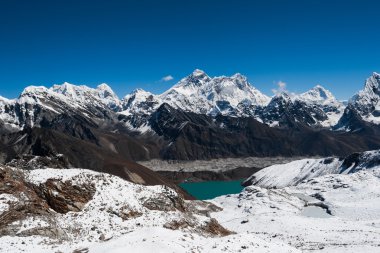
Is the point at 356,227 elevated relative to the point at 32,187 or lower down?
lower down

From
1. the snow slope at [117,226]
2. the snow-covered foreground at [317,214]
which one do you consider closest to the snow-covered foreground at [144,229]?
the snow slope at [117,226]

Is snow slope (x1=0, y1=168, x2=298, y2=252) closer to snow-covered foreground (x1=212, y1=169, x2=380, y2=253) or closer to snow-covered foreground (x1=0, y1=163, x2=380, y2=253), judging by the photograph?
snow-covered foreground (x1=0, y1=163, x2=380, y2=253)

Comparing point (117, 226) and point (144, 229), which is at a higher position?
point (117, 226)


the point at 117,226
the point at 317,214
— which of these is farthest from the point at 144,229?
the point at 317,214

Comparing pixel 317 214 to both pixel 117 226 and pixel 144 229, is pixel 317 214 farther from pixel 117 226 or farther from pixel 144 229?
pixel 144 229

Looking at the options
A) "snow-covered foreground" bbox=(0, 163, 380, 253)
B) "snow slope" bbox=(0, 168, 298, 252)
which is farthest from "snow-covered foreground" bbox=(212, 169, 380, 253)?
"snow slope" bbox=(0, 168, 298, 252)

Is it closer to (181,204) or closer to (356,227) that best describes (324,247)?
(181,204)

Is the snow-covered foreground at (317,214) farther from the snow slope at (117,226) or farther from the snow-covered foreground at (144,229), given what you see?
the snow slope at (117,226)

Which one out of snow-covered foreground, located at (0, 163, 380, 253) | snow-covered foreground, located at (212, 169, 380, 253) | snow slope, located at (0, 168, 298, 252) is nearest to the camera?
snow slope, located at (0, 168, 298, 252)

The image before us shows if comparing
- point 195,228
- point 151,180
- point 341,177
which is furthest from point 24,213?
point 151,180
